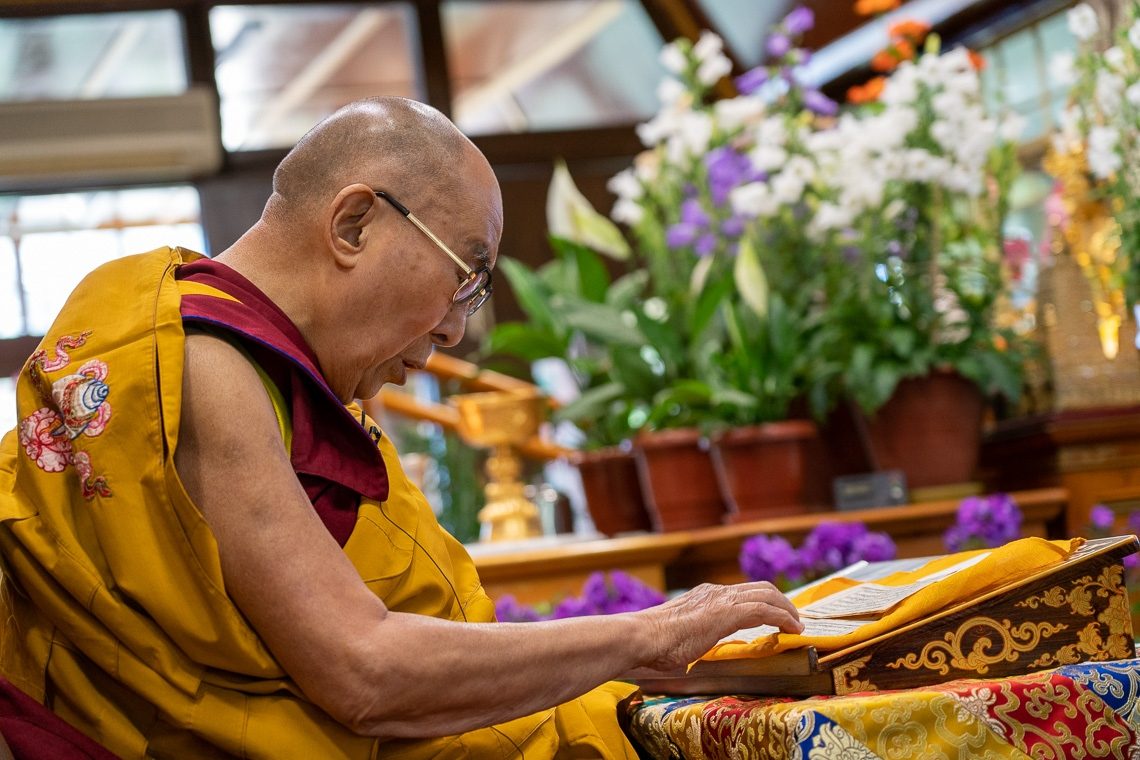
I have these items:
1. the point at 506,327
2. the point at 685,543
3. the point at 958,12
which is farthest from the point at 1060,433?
the point at 958,12

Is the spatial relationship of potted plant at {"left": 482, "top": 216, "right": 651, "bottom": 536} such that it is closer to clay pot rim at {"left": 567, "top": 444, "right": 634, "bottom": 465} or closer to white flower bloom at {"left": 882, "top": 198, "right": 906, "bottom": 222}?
clay pot rim at {"left": 567, "top": 444, "right": 634, "bottom": 465}

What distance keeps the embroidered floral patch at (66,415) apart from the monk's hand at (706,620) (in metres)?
0.47

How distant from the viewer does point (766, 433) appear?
2.86 m

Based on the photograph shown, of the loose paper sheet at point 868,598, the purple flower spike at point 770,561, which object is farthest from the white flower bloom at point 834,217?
the loose paper sheet at point 868,598

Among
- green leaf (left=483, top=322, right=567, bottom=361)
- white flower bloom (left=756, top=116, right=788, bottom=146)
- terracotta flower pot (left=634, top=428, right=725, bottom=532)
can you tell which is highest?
white flower bloom (left=756, top=116, right=788, bottom=146)

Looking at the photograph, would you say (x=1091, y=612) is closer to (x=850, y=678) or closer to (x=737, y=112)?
(x=850, y=678)

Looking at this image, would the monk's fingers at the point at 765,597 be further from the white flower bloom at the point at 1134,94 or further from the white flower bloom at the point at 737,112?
the white flower bloom at the point at 737,112

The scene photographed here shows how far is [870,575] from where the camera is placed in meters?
1.45

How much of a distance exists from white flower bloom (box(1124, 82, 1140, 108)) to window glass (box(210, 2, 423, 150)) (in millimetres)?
3689

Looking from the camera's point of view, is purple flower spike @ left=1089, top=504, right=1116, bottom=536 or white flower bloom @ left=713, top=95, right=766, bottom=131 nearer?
purple flower spike @ left=1089, top=504, right=1116, bottom=536

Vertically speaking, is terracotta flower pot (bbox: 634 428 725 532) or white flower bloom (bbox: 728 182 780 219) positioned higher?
white flower bloom (bbox: 728 182 780 219)

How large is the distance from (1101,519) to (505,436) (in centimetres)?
141

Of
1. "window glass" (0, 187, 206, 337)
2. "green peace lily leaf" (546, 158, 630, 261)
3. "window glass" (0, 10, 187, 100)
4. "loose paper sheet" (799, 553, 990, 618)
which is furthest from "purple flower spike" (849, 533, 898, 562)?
"window glass" (0, 10, 187, 100)

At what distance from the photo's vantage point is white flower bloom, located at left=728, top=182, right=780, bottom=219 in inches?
125
